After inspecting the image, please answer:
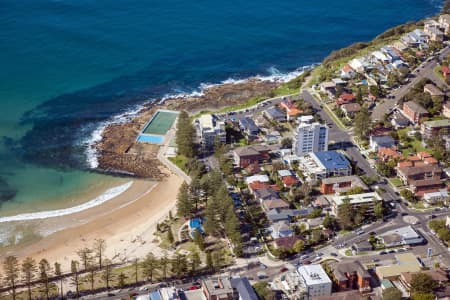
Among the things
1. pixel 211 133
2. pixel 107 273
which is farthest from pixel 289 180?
pixel 107 273

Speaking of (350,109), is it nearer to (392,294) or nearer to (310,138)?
(310,138)

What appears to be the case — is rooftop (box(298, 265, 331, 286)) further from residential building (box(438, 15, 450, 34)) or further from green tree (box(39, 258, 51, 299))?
residential building (box(438, 15, 450, 34))

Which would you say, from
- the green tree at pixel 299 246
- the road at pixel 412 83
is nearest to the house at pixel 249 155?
the road at pixel 412 83

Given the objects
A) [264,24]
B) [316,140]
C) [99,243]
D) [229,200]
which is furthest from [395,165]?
[264,24]

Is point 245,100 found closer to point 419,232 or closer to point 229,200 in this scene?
point 229,200

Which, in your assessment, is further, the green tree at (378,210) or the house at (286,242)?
the green tree at (378,210)

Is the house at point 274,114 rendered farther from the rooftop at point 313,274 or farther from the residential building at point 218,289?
the residential building at point 218,289
